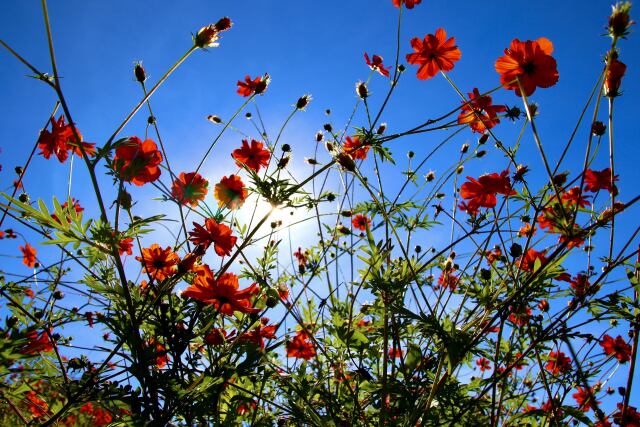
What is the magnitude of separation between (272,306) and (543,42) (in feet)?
6.15

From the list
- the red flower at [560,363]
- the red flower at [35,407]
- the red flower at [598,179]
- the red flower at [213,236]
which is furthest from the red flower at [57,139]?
the red flower at [560,363]

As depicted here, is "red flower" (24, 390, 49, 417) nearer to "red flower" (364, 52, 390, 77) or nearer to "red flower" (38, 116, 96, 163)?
"red flower" (38, 116, 96, 163)

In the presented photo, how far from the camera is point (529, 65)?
1651mm

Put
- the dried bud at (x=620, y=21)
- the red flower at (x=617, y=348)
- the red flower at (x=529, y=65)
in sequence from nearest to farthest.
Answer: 1. the dried bud at (x=620, y=21)
2. the red flower at (x=529, y=65)
3. the red flower at (x=617, y=348)

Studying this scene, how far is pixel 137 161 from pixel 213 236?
0.45 metres

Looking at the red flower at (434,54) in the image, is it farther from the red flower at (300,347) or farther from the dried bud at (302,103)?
the red flower at (300,347)

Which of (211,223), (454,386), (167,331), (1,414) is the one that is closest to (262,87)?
(211,223)

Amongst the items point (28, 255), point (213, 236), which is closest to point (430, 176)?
point (213, 236)

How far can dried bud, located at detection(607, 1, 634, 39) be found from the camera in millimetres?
1241

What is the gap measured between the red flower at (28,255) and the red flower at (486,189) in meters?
3.35

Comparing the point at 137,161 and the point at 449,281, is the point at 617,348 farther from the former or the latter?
the point at 137,161

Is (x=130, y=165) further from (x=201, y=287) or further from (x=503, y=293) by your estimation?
(x=503, y=293)

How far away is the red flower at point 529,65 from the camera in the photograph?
162cm

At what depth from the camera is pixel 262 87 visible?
7.72 feet
